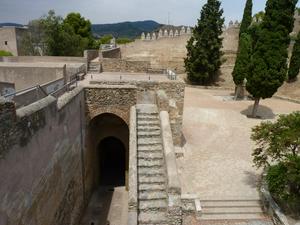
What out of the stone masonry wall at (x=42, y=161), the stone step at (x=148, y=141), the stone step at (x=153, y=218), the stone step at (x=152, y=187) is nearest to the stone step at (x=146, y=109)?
the stone step at (x=148, y=141)

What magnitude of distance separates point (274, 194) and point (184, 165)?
352cm

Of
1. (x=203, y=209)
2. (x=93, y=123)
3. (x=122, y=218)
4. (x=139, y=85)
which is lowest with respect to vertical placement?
(x=122, y=218)

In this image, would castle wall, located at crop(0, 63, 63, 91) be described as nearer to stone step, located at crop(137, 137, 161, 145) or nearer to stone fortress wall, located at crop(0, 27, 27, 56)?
stone step, located at crop(137, 137, 161, 145)

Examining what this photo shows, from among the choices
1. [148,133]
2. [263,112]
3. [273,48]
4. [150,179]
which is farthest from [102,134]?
[263,112]

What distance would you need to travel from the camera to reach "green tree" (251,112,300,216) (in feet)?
29.0

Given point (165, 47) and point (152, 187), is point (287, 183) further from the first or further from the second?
point (165, 47)

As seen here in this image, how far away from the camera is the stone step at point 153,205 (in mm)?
8586

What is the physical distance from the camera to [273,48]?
664 inches

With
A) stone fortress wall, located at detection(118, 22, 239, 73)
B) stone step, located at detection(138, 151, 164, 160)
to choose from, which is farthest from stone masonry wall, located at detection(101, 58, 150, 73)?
stone fortress wall, located at detection(118, 22, 239, 73)

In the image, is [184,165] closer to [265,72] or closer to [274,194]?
[274,194]

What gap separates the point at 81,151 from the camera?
12500 millimetres

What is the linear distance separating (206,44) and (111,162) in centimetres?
1554

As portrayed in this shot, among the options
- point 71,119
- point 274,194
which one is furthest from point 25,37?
point 274,194

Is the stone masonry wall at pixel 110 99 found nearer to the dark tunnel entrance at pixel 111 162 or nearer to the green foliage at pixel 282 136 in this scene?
the dark tunnel entrance at pixel 111 162
